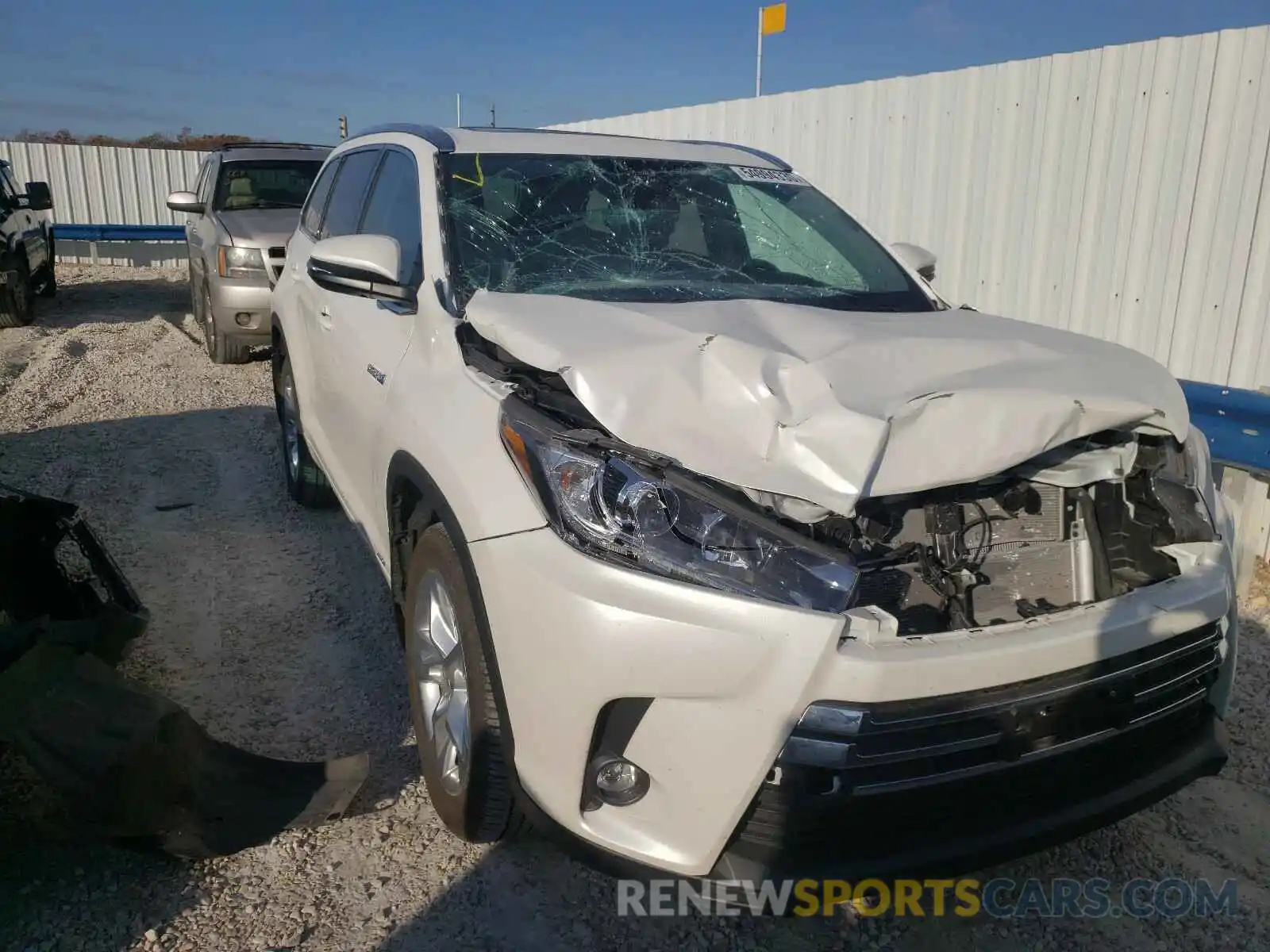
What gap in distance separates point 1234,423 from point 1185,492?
2362 mm

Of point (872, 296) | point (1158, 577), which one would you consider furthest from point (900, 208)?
point (1158, 577)

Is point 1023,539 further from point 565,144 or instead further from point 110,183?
point 110,183

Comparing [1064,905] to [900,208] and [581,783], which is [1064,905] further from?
[900,208]

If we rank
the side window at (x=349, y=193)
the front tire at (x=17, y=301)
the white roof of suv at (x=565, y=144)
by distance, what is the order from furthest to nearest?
the front tire at (x=17, y=301), the side window at (x=349, y=193), the white roof of suv at (x=565, y=144)

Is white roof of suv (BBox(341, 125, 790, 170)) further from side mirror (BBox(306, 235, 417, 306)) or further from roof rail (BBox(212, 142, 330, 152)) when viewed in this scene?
roof rail (BBox(212, 142, 330, 152))

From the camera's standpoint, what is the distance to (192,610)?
13.5ft

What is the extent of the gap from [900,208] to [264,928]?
653 centimetres

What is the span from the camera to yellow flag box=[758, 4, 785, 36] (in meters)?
9.73

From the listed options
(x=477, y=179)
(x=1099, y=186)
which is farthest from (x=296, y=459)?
(x=1099, y=186)

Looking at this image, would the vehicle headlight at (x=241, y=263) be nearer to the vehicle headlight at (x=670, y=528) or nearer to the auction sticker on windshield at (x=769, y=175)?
the auction sticker on windshield at (x=769, y=175)

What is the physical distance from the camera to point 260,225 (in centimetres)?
879

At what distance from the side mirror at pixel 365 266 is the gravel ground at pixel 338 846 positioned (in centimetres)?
142

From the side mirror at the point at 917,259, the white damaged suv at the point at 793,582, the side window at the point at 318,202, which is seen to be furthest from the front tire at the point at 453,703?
the side window at the point at 318,202

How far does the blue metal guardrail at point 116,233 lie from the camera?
15.7m
